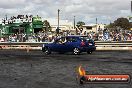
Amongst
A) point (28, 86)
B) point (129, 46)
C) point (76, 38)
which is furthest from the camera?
point (129, 46)

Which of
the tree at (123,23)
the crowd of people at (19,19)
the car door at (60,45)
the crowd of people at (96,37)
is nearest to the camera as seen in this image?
the car door at (60,45)

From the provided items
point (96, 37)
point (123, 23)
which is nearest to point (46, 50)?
point (96, 37)

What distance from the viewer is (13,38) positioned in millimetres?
45469

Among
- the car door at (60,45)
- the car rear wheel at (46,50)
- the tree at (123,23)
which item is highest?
the tree at (123,23)

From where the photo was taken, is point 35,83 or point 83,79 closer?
point 83,79

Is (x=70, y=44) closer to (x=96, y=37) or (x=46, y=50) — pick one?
(x=46, y=50)

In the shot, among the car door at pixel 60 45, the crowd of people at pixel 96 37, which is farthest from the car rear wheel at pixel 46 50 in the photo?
the crowd of people at pixel 96 37

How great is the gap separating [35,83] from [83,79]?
17.8 ft

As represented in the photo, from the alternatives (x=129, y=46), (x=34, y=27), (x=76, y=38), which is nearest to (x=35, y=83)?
(x=76, y=38)

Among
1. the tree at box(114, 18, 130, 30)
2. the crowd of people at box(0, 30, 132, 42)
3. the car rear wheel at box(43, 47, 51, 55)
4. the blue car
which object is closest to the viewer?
the blue car

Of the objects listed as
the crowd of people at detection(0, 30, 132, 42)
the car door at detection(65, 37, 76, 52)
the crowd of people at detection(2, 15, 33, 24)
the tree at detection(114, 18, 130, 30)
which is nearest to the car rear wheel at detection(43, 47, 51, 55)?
the car door at detection(65, 37, 76, 52)

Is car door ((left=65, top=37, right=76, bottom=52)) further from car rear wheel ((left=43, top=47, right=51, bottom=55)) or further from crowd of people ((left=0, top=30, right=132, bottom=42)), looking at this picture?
crowd of people ((left=0, top=30, right=132, bottom=42))

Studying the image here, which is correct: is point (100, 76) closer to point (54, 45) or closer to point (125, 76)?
point (125, 76)

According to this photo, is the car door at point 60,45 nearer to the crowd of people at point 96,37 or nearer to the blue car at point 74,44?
the blue car at point 74,44
